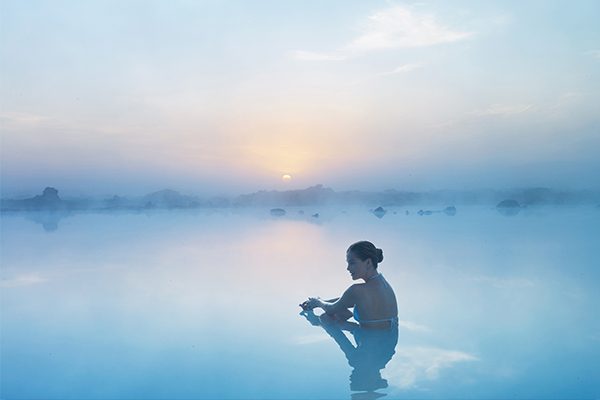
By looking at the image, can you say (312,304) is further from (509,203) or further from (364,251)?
(509,203)

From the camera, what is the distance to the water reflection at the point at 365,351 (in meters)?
2.61

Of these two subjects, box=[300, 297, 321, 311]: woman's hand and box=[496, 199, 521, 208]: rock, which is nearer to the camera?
box=[300, 297, 321, 311]: woman's hand

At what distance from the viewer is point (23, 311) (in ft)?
14.6

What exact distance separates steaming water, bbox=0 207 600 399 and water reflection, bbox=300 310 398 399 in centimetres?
7

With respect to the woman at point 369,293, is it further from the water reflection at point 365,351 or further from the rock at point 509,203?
the rock at point 509,203

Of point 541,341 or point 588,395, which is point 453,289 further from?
point 588,395

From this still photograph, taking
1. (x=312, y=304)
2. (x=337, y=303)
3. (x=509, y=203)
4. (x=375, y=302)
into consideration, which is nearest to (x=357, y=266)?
(x=375, y=302)

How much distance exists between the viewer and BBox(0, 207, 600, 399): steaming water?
105 inches

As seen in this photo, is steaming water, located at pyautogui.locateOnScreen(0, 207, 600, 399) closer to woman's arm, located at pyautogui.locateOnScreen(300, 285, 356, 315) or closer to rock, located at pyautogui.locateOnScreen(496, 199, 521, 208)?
woman's arm, located at pyautogui.locateOnScreen(300, 285, 356, 315)

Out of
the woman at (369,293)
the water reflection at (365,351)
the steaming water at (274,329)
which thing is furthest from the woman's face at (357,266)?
the steaming water at (274,329)

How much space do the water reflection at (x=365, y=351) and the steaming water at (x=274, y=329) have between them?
0.07 metres

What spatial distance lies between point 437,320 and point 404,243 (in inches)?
254

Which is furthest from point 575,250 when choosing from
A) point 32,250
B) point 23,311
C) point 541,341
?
point 32,250

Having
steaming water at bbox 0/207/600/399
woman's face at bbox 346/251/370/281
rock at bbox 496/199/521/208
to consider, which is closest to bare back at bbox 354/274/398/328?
woman's face at bbox 346/251/370/281
